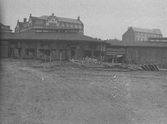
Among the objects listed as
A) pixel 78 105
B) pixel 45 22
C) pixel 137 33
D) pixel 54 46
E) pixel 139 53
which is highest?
pixel 45 22

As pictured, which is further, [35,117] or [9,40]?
[9,40]

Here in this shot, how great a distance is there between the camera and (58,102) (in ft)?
28.7

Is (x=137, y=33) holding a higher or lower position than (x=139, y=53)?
higher

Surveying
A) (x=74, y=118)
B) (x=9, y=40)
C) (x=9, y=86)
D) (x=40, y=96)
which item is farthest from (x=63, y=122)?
(x=9, y=40)

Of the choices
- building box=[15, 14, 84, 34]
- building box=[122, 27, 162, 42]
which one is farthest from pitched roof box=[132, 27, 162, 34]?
building box=[15, 14, 84, 34]

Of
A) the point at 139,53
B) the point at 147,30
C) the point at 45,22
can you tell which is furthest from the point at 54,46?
the point at 147,30

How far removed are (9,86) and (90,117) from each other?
563 centimetres

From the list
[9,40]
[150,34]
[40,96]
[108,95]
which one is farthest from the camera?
[150,34]

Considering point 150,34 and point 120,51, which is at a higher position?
point 150,34

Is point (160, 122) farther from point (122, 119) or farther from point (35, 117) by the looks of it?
point (35, 117)

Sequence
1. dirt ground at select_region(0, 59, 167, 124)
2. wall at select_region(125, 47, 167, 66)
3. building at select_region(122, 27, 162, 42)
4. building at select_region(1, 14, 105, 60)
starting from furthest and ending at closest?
building at select_region(122, 27, 162, 42) → wall at select_region(125, 47, 167, 66) → building at select_region(1, 14, 105, 60) → dirt ground at select_region(0, 59, 167, 124)

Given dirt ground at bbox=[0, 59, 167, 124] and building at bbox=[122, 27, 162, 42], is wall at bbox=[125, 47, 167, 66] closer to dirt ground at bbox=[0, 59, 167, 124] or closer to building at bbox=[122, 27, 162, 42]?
dirt ground at bbox=[0, 59, 167, 124]

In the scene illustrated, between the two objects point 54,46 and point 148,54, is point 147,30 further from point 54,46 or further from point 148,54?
point 54,46

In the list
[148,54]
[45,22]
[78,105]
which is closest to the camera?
[78,105]
